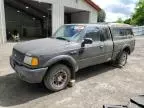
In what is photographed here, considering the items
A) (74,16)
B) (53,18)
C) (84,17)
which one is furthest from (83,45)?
(74,16)

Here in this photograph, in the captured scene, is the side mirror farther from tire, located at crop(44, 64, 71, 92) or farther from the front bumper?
the front bumper

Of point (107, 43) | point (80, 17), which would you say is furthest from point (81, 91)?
point (80, 17)

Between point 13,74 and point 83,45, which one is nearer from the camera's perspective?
point 83,45

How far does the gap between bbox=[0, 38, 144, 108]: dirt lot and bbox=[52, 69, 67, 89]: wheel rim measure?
20cm

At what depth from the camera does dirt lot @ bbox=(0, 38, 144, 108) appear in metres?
3.85

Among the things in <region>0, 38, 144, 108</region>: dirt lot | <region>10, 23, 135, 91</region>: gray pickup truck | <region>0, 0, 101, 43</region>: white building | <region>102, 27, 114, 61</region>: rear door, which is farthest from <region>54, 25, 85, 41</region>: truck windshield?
<region>0, 0, 101, 43</region>: white building

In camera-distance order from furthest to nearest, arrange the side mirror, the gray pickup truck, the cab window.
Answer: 1. the cab window
2. the side mirror
3. the gray pickup truck

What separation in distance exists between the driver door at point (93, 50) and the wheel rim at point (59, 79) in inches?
26.9

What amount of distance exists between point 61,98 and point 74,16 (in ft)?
69.2

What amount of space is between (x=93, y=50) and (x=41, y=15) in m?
23.0

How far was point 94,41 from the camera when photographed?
5.45 meters

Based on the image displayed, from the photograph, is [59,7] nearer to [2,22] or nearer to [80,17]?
[2,22]

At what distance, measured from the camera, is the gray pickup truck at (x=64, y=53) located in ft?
13.1

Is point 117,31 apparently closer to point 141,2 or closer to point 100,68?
point 100,68
